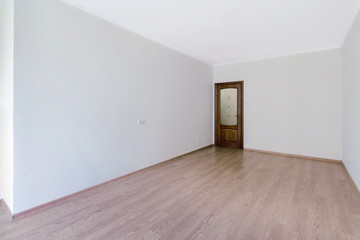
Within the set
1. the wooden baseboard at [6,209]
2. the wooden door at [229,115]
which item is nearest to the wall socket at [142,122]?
the wooden baseboard at [6,209]

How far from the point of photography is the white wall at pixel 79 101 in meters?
2.21

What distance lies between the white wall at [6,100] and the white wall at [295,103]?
203 inches

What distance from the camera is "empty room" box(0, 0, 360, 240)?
2121 millimetres

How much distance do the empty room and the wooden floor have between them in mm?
19

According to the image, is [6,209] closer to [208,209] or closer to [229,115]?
[208,209]

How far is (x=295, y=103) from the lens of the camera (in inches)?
187

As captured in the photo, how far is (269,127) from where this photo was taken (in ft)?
17.0

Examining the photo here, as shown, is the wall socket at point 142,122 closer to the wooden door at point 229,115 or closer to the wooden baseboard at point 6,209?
the wooden baseboard at point 6,209

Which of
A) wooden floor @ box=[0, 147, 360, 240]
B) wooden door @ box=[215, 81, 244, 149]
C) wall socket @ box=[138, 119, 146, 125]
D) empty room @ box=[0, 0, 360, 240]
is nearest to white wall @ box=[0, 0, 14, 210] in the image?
empty room @ box=[0, 0, 360, 240]

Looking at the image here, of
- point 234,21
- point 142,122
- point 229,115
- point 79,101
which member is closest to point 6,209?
point 79,101

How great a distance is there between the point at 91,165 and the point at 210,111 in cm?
412

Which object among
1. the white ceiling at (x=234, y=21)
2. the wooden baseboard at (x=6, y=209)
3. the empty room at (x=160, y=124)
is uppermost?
the white ceiling at (x=234, y=21)

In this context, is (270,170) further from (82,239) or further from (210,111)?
(82,239)

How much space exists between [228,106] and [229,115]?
0.29 m
